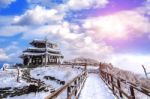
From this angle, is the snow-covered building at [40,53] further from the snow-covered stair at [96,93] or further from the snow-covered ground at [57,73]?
the snow-covered stair at [96,93]

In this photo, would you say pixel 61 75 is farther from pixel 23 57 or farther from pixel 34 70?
pixel 23 57

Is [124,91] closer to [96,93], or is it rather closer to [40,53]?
[96,93]

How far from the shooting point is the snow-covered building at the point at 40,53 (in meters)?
64.9

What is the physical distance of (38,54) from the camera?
64.9 meters

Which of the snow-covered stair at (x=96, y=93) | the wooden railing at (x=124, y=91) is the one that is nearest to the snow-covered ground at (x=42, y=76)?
the snow-covered stair at (x=96, y=93)

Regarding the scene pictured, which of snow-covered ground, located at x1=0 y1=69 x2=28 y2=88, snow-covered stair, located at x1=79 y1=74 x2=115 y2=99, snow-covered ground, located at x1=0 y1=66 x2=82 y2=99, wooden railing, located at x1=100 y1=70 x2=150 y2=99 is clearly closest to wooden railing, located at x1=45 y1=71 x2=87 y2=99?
snow-covered stair, located at x1=79 y1=74 x2=115 y2=99

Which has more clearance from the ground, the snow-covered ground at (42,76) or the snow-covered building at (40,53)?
the snow-covered building at (40,53)

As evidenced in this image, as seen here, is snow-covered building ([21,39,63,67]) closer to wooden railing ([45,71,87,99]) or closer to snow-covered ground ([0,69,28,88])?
snow-covered ground ([0,69,28,88])

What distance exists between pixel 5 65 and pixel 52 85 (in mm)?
21716

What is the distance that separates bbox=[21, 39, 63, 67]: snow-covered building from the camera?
64.9 metres

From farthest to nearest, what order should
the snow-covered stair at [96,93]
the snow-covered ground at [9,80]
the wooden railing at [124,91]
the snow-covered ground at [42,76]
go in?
1. the snow-covered ground at [9,80]
2. the snow-covered ground at [42,76]
3. the snow-covered stair at [96,93]
4. the wooden railing at [124,91]

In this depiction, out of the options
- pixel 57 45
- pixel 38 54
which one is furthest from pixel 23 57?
pixel 57 45

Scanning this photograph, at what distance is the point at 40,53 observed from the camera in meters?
65.1

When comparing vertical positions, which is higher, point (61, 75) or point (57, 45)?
point (57, 45)
